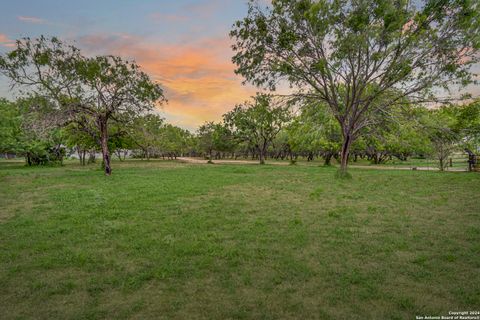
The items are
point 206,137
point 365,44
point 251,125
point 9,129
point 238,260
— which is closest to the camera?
point 238,260

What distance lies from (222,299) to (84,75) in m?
27.8

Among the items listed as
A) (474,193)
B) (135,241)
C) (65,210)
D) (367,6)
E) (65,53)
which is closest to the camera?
(135,241)

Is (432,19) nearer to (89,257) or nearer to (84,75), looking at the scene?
(89,257)

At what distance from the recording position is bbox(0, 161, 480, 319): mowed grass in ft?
16.3

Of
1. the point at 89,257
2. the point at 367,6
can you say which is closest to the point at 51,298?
the point at 89,257

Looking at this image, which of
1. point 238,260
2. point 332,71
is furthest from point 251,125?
point 238,260

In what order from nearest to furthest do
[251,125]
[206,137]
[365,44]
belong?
1. [365,44]
2. [251,125]
3. [206,137]

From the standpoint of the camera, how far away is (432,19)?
67.7 ft

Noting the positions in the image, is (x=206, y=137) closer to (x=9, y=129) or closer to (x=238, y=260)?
(x=9, y=129)

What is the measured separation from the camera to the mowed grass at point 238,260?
Result: 4.96 meters

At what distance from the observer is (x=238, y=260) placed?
688cm

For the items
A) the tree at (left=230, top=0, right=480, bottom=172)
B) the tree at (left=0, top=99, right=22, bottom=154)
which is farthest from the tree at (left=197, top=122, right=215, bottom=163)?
the tree at (left=230, top=0, right=480, bottom=172)

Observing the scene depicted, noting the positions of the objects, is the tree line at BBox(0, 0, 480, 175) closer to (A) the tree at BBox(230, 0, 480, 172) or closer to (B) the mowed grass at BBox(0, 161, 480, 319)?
(A) the tree at BBox(230, 0, 480, 172)

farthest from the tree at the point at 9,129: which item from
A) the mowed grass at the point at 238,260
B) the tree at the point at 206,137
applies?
the tree at the point at 206,137
